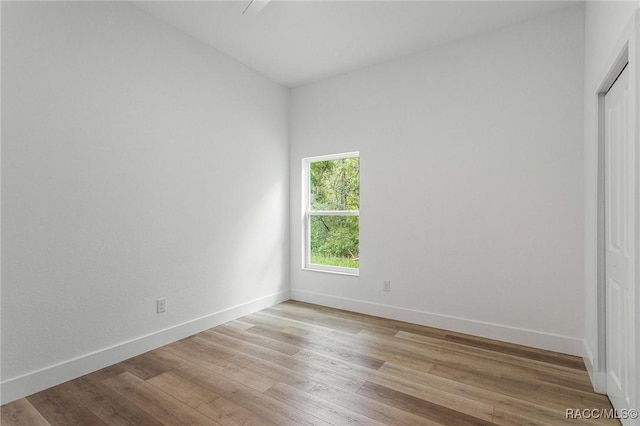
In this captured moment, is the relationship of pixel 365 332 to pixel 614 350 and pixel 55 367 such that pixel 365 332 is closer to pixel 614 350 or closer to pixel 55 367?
pixel 614 350

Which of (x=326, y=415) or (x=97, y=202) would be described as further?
(x=97, y=202)

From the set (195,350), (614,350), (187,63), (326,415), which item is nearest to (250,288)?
(195,350)

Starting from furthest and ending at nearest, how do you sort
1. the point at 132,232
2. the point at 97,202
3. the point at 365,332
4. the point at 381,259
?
1. the point at 381,259
2. the point at 365,332
3. the point at 132,232
4. the point at 97,202

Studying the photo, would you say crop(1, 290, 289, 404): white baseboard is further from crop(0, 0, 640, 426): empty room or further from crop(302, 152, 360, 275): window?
crop(302, 152, 360, 275): window

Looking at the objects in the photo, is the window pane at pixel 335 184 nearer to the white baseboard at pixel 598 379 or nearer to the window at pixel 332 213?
the window at pixel 332 213

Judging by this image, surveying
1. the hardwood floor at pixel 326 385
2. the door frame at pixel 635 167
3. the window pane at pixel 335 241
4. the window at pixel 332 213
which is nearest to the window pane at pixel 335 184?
the window at pixel 332 213

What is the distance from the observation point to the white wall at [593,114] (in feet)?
6.07

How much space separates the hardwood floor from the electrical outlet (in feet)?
1.07

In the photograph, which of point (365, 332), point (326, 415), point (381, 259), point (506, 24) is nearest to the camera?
point (326, 415)

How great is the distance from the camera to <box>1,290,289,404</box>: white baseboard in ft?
6.71

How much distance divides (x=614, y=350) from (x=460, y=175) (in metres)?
1.76

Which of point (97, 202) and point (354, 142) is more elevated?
point (354, 142)

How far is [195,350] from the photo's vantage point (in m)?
2.78

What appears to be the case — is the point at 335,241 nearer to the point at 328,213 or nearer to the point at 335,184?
the point at 328,213
